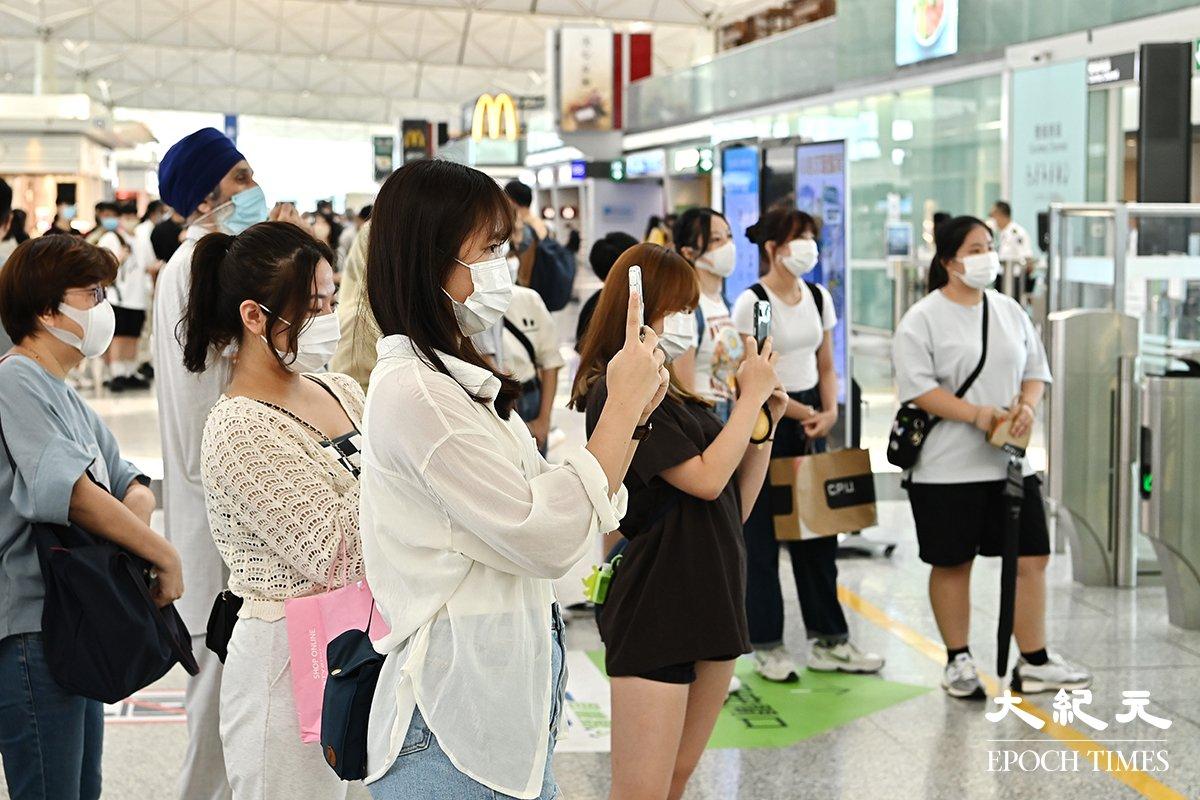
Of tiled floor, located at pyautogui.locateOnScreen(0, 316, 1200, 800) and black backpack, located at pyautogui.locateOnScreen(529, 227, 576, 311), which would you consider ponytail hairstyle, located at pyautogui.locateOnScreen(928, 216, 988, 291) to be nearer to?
tiled floor, located at pyautogui.locateOnScreen(0, 316, 1200, 800)

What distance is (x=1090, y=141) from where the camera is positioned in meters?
13.6

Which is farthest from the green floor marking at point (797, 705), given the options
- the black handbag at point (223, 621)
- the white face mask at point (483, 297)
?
the white face mask at point (483, 297)

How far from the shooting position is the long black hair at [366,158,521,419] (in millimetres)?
1963

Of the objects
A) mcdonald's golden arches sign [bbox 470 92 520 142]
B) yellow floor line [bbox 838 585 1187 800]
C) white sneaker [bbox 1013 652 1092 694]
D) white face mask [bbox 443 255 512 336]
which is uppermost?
mcdonald's golden arches sign [bbox 470 92 520 142]

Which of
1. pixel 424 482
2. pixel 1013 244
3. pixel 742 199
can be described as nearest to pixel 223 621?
pixel 424 482

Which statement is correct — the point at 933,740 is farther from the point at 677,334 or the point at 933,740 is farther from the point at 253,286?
the point at 253,286

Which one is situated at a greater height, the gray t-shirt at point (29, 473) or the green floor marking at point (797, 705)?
the gray t-shirt at point (29, 473)

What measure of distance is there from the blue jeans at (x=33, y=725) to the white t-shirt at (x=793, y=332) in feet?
11.3

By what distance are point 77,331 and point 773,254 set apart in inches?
131

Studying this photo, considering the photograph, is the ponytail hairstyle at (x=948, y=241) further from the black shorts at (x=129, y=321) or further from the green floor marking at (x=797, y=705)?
the black shorts at (x=129, y=321)

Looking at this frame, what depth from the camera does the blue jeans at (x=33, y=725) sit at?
2869 mm

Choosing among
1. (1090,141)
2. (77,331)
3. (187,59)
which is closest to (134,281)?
(1090,141)

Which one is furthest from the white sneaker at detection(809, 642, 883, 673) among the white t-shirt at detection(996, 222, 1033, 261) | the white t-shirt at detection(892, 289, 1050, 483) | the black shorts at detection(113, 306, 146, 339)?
the black shorts at detection(113, 306, 146, 339)

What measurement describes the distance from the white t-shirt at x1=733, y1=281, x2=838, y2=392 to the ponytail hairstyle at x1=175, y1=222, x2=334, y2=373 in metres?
3.28
